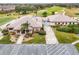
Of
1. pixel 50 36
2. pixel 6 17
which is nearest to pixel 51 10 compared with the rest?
pixel 50 36

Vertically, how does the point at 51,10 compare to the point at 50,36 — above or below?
above

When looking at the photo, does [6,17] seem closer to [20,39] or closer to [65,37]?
[20,39]

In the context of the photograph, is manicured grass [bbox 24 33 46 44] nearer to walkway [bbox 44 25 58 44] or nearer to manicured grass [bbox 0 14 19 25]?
walkway [bbox 44 25 58 44]

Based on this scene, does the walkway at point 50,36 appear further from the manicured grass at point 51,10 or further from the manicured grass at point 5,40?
the manicured grass at point 5,40

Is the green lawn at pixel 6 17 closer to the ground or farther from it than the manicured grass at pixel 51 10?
closer to the ground

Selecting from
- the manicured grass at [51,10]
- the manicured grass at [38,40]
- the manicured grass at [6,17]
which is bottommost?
the manicured grass at [38,40]

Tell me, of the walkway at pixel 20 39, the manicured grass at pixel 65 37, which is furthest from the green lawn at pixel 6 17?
the manicured grass at pixel 65 37
